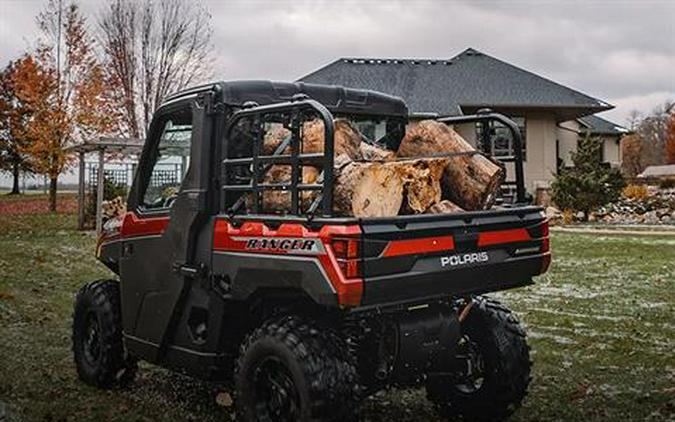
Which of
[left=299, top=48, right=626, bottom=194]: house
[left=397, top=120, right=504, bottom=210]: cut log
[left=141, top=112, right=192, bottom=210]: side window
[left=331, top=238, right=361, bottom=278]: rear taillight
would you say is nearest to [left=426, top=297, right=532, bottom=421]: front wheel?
[left=397, top=120, right=504, bottom=210]: cut log

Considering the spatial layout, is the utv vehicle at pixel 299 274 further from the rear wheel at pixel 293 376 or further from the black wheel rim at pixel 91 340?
the black wheel rim at pixel 91 340

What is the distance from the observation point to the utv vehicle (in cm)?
375

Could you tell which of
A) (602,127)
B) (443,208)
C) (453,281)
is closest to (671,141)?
(602,127)

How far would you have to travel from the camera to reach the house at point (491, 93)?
29719 mm

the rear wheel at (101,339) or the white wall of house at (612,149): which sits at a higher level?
the white wall of house at (612,149)

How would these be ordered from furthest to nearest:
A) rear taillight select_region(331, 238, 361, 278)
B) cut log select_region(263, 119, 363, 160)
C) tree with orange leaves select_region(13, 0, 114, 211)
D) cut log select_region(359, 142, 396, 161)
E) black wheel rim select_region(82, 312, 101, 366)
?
tree with orange leaves select_region(13, 0, 114, 211) → black wheel rim select_region(82, 312, 101, 366) → cut log select_region(359, 142, 396, 161) → cut log select_region(263, 119, 363, 160) → rear taillight select_region(331, 238, 361, 278)

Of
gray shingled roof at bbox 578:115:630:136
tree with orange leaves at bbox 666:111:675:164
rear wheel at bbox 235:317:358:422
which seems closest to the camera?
rear wheel at bbox 235:317:358:422

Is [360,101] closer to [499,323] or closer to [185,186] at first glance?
[185,186]

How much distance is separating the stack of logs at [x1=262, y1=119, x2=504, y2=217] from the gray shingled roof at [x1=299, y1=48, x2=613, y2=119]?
984 inches

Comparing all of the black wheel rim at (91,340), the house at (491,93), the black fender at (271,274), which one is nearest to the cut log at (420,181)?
the black fender at (271,274)

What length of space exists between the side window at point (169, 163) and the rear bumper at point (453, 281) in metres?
1.67

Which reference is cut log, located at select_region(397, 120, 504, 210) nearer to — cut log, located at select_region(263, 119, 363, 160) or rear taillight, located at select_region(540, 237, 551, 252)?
rear taillight, located at select_region(540, 237, 551, 252)

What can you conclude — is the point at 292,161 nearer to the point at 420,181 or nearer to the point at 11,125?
the point at 420,181

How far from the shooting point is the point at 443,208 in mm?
4312
